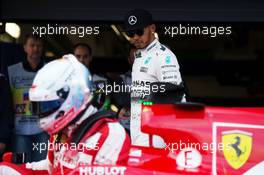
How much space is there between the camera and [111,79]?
22.2 feet

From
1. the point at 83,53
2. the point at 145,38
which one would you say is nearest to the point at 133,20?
the point at 145,38

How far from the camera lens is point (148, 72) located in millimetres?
4449

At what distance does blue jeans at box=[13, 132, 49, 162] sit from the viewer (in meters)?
6.22

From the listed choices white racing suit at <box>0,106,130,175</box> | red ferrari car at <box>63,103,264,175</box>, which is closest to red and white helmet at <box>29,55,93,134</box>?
white racing suit at <box>0,106,130,175</box>

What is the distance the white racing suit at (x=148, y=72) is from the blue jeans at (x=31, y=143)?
195 cm

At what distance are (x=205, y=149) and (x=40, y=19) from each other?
373 centimetres

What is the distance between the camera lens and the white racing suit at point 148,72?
4331 millimetres

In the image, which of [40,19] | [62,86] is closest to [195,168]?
[62,86]

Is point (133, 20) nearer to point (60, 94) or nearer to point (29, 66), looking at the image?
point (60, 94)

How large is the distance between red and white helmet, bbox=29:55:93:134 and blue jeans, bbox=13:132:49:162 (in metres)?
3.37

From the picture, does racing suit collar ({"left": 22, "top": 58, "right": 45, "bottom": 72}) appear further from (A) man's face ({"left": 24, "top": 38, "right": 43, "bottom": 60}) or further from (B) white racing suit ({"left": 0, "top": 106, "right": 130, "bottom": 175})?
(B) white racing suit ({"left": 0, "top": 106, "right": 130, "bottom": 175})

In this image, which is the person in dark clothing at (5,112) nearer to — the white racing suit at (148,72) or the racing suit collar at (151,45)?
the white racing suit at (148,72)

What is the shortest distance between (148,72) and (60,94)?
1683 mm

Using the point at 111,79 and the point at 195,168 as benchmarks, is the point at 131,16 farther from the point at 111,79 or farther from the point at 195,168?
the point at 111,79
